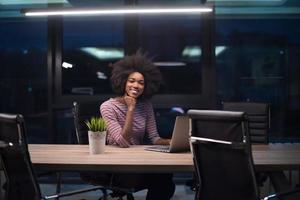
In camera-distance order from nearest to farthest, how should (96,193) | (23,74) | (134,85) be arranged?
(134,85) < (96,193) < (23,74)

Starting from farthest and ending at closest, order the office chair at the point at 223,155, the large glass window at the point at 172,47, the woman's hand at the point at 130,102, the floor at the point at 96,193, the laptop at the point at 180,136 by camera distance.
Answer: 1. the large glass window at the point at 172,47
2. the floor at the point at 96,193
3. the woman's hand at the point at 130,102
4. the laptop at the point at 180,136
5. the office chair at the point at 223,155

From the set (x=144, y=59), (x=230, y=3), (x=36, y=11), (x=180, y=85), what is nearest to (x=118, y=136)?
(x=144, y=59)

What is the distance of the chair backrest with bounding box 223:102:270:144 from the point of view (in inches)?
133

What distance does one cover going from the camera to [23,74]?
5.06m

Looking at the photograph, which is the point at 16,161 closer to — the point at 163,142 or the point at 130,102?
the point at 130,102

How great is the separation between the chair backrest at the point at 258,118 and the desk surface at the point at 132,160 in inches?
28.4

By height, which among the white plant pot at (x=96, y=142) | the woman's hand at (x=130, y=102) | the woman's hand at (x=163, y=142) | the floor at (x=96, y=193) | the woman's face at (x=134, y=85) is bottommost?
the floor at (x=96, y=193)

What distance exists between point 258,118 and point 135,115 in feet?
3.43

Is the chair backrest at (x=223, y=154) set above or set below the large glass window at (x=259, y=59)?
below

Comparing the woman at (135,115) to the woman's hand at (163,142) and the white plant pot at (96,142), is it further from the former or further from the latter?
the white plant pot at (96,142)

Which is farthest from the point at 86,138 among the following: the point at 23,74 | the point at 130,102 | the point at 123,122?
the point at 23,74

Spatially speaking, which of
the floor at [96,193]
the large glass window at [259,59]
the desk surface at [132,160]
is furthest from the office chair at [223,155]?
the large glass window at [259,59]

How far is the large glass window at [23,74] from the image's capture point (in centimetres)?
499

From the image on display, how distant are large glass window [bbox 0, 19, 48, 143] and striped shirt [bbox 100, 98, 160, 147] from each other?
7.23 ft
